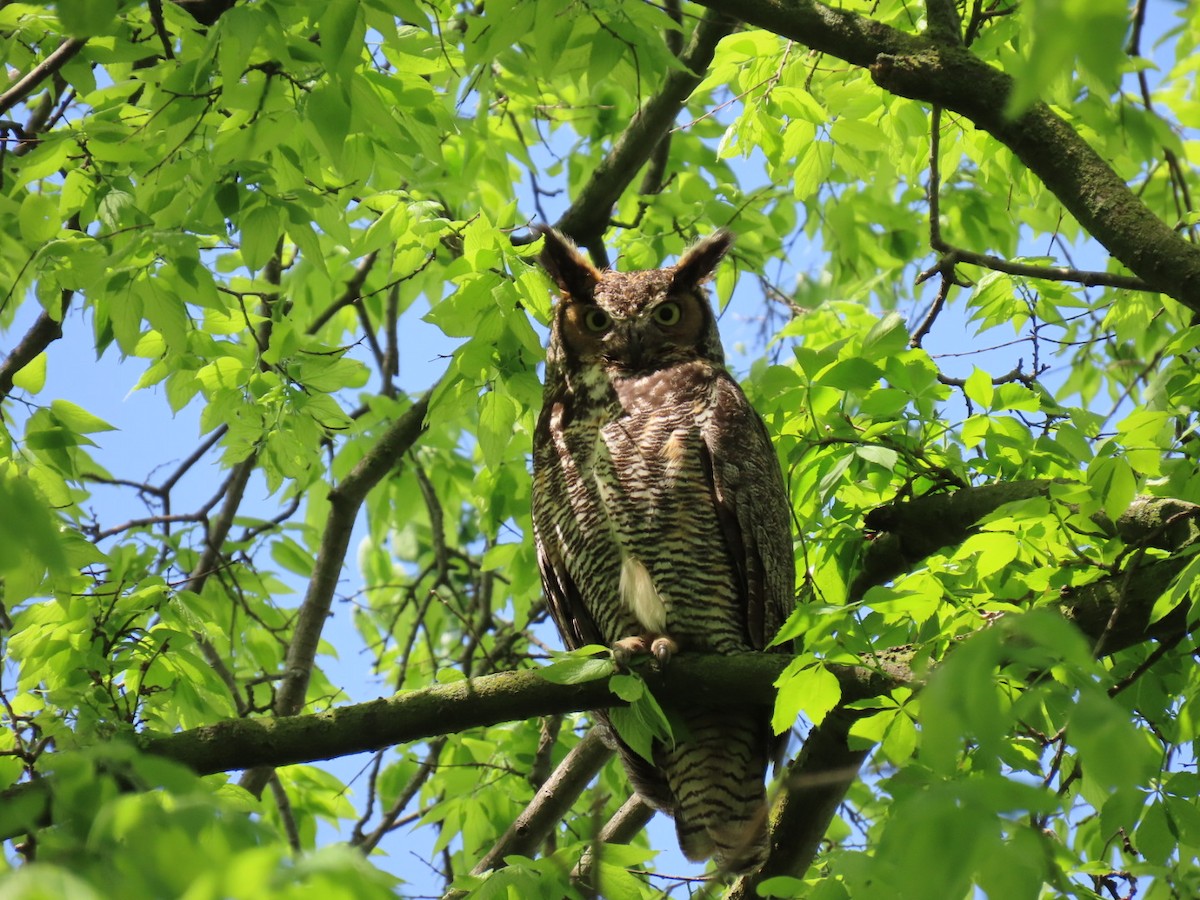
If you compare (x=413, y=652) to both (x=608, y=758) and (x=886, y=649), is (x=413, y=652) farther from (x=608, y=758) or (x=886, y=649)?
(x=886, y=649)

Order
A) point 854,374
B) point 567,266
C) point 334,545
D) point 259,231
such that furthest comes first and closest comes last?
1. point 334,545
2. point 567,266
3. point 259,231
4. point 854,374

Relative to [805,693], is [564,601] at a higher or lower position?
higher

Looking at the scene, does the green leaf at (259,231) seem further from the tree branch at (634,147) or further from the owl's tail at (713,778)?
the owl's tail at (713,778)

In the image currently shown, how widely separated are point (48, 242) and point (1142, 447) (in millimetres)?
2981

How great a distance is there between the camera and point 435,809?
4473mm

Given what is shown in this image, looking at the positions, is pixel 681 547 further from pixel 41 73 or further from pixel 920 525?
pixel 41 73

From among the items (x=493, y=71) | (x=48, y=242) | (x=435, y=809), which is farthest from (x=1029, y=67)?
(x=493, y=71)

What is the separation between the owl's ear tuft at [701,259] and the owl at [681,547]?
21.6 inches

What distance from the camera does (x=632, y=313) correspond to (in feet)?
15.1

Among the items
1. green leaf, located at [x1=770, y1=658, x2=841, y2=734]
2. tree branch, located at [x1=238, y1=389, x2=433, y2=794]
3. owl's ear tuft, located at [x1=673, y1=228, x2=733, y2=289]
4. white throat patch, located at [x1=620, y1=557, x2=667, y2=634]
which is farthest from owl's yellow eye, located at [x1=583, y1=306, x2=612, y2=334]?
green leaf, located at [x1=770, y1=658, x2=841, y2=734]

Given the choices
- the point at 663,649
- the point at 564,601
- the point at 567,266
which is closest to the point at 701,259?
the point at 567,266

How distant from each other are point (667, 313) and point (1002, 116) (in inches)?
75.9

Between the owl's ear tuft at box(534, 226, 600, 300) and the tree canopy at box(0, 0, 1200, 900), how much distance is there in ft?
0.97

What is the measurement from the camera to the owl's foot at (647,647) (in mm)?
3212
